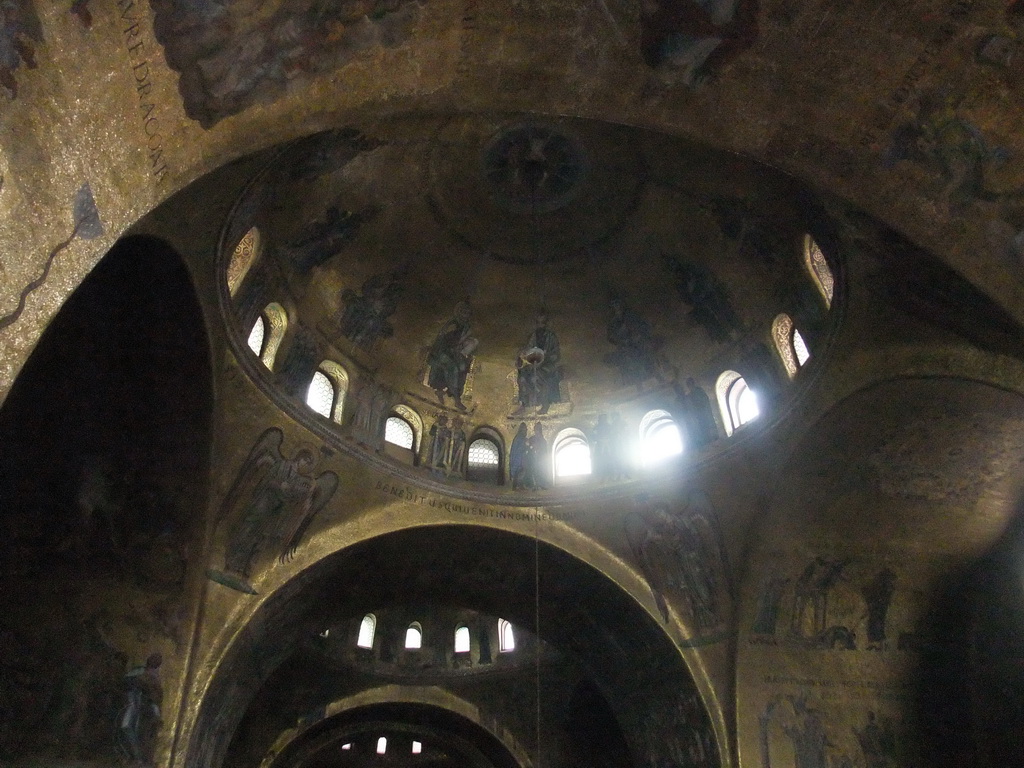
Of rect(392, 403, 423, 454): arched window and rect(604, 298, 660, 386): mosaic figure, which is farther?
rect(604, 298, 660, 386): mosaic figure

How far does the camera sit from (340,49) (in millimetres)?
6883

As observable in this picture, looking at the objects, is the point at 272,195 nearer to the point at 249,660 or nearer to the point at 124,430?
the point at 124,430

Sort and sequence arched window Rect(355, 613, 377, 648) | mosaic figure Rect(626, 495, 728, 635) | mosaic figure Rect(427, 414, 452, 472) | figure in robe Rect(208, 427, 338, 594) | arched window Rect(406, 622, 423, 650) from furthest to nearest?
arched window Rect(406, 622, 423, 650) → arched window Rect(355, 613, 377, 648) → mosaic figure Rect(427, 414, 452, 472) → mosaic figure Rect(626, 495, 728, 635) → figure in robe Rect(208, 427, 338, 594)

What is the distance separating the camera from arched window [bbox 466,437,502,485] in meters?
16.3

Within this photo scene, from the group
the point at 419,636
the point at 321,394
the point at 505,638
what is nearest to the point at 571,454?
the point at 321,394

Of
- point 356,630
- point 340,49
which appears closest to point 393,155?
point 340,49

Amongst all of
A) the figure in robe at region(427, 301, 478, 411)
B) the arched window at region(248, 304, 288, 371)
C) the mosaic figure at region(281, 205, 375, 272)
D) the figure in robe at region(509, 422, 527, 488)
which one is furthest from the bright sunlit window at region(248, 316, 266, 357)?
the figure in robe at region(509, 422, 527, 488)

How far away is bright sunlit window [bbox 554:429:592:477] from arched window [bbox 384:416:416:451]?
2951mm

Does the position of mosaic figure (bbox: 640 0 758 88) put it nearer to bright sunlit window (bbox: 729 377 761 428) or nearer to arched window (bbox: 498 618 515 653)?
bright sunlit window (bbox: 729 377 761 428)

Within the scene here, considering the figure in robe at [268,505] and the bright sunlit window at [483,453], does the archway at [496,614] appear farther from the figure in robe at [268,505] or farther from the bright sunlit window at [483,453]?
the bright sunlit window at [483,453]

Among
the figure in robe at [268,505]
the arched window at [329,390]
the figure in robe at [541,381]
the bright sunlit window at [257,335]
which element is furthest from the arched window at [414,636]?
the bright sunlit window at [257,335]

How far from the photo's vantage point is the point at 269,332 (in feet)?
46.5

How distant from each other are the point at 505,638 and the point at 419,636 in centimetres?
244

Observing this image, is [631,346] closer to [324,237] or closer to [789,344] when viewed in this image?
[789,344]
